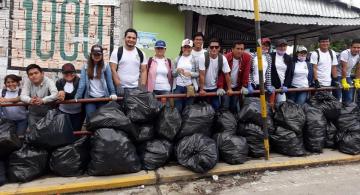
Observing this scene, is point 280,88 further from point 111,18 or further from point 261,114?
point 111,18

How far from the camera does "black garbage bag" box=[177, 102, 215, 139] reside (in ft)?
13.0

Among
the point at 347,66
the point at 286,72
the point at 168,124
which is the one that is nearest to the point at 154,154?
the point at 168,124

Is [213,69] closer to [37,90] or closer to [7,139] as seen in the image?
[37,90]

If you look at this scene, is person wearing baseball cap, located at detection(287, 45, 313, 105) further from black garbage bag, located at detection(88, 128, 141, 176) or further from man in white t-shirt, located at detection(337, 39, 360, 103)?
black garbage bag, located at detection(88, 128, 141, 176)

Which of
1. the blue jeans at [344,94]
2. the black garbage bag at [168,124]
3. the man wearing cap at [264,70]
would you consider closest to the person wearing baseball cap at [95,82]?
the black garbage bag at [168,124]

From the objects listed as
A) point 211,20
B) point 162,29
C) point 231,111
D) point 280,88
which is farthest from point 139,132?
point 211,20

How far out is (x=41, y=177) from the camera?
361 centimetres

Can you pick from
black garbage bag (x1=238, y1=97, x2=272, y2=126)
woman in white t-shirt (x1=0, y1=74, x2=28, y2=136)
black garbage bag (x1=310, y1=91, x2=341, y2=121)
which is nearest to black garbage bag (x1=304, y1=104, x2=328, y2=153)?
black garbage bag (x1=310, y1=91, x2=341, y2=121)

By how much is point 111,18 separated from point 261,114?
394 centimetres

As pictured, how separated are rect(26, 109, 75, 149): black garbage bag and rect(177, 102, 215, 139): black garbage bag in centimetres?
139

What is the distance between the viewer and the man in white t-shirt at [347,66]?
503 centimetres

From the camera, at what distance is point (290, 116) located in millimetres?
4285

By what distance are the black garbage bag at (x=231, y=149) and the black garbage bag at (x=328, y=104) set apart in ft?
4.91

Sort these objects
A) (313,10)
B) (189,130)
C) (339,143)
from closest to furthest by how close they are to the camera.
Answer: (189,130), (339,143), (313,10)
